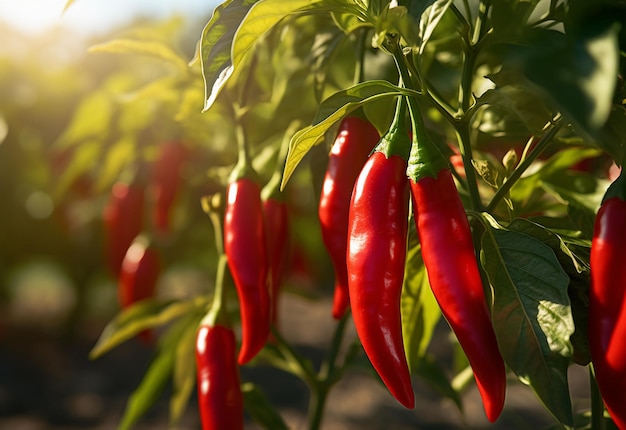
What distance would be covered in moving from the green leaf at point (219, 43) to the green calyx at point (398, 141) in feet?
0.54

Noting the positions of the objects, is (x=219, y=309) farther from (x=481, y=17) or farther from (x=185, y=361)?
(x=481, y=17)

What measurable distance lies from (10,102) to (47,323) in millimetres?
2139

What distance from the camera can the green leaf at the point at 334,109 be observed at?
681 millimetres

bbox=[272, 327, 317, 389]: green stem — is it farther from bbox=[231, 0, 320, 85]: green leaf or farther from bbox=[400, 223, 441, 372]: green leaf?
bbox=[231, 0, 320, 85]: green leaf

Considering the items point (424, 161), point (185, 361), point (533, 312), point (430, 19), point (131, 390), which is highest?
→ point (430, 19)

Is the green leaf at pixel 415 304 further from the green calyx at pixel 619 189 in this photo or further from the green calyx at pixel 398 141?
the green calyx at pixel 619 189

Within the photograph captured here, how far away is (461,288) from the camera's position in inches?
25.2

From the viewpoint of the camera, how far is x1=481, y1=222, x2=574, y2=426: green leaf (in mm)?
583

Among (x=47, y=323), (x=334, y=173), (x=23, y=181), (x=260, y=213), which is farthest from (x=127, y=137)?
(x=47, y=323)

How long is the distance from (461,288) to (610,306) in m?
0.12

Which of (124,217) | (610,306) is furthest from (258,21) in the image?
(124,217)

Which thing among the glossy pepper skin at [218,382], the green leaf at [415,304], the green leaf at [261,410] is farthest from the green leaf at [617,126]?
the green leaf at [261,410]

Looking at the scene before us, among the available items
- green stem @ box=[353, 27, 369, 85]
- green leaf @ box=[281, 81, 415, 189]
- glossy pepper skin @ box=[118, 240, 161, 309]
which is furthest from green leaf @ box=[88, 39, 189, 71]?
glossy pepper skin @ box=[118, 240, 161, 309]

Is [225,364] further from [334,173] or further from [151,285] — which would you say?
[151,285]
